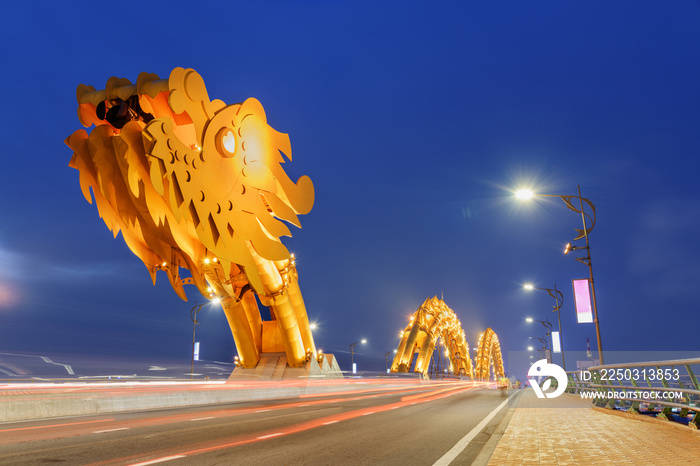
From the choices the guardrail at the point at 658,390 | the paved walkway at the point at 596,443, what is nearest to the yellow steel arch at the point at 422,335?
the guardrail at the point at 658,390

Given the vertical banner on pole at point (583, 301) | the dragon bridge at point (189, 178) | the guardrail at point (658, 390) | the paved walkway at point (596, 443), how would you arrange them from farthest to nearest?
the dragon bridge at point (189, 178)
the vertical banner on pole at point (583, 301)
the guardrail at point (658, 390)
the paved walkway at point (596, 443)

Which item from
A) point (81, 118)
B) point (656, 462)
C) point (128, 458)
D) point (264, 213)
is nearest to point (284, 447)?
point (128, 458)

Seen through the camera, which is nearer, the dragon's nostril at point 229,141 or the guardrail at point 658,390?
the guardrail at point 658,390

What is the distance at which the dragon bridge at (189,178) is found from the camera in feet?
76.7

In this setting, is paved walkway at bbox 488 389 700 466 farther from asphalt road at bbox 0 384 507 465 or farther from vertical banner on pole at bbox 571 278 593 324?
vertical banner on pole at bbox 571 278 593 324

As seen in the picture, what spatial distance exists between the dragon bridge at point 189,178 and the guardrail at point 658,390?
1723 centimetres

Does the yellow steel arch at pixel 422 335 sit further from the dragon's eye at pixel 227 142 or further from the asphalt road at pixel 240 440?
the asphalt road at pixel 240 440

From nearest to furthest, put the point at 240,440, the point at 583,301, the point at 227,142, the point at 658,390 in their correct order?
the point at 240,440 < the point at 658,390 < the point at 583,301 < the point at 227,142

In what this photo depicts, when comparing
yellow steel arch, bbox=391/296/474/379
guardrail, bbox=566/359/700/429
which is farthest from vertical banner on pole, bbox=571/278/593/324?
yellow steel arch, bbox=391/296/474/379

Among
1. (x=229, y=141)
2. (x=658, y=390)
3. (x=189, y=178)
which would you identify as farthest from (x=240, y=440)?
(x=229, y=141)

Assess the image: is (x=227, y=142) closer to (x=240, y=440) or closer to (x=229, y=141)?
(x=229, y=141)

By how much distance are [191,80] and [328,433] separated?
62.2 feet

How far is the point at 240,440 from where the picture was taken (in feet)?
31.6

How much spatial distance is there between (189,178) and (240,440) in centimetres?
1636
